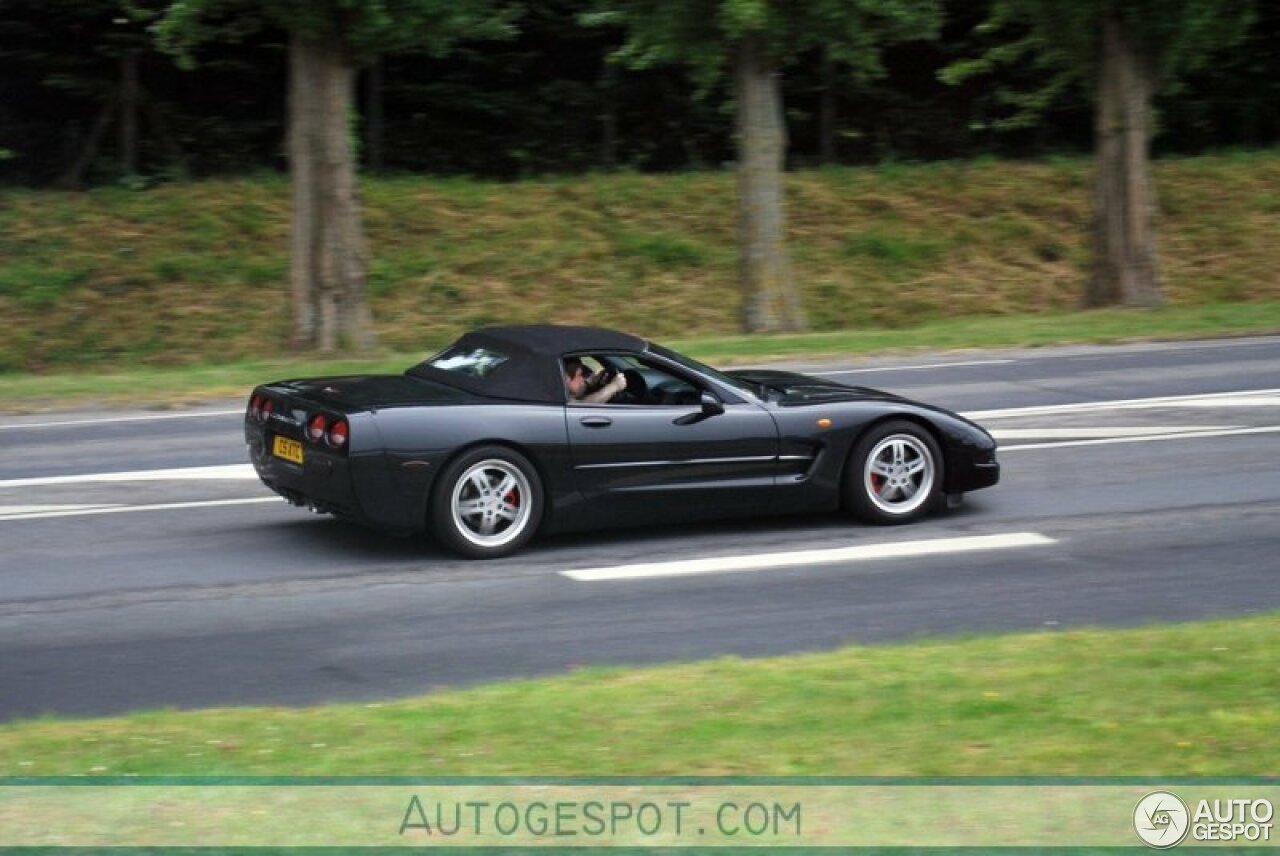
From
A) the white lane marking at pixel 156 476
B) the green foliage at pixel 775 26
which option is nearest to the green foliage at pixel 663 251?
the green foliage at pixel 775 26

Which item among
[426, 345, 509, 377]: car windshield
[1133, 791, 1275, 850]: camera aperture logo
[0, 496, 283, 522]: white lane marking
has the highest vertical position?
[426, 345, 509, 377]: car windshield

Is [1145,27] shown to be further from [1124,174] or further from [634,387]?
[634,387]

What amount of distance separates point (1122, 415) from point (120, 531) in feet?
26.9

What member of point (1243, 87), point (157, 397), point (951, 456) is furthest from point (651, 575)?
point (1243, 87)

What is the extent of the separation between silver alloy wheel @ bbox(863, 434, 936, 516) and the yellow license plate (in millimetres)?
3255

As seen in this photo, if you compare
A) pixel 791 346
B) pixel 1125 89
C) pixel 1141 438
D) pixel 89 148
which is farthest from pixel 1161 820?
pixel 89 148

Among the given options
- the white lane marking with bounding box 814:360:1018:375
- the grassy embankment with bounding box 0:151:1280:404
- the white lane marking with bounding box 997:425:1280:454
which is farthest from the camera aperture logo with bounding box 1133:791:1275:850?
the grassy embankment with bounding box 0:151:1280:404

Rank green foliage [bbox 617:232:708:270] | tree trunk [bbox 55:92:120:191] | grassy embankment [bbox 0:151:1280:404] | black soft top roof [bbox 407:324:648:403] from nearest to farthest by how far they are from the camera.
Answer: black soft top roof [bbox 407:324:648:403]
grassy embankment [bbox 0:151:1280:404]
green foliage [bbox 617:232:708:270]
tree trunk [bbox 55:92:120:191]

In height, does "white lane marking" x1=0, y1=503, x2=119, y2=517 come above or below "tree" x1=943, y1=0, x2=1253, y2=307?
below

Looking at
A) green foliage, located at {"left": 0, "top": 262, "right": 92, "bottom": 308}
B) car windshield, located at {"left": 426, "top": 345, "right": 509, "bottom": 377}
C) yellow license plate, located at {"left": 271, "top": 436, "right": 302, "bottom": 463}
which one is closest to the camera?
yellow license plate, located at {"left": 271, "top": 436, "right": 302, "bottom": 463}

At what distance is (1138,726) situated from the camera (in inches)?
225

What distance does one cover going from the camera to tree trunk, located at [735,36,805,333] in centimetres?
2320

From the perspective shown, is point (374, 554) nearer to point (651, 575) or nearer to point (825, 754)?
point (651, 575)

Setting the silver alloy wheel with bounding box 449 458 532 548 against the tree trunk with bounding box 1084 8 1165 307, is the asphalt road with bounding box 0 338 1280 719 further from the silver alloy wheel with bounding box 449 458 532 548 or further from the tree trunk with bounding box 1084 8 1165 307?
the tree trunk with bounding box 1084 8 1165 307
